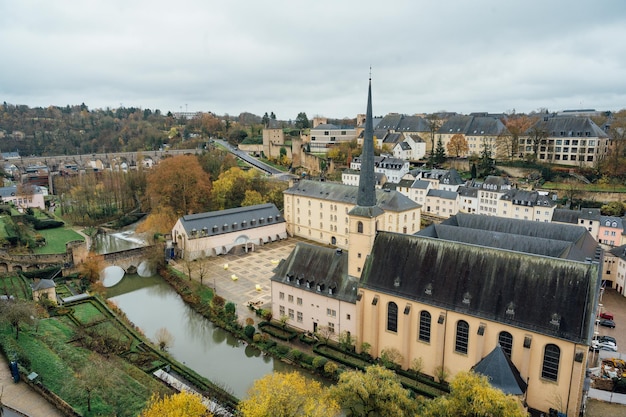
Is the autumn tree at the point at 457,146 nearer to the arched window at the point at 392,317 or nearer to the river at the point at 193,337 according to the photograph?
the river at the point at 193,337

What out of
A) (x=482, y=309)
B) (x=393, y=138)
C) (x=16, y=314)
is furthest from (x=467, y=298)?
(x=393, y=138)

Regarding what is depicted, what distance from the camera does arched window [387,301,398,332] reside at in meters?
28.6

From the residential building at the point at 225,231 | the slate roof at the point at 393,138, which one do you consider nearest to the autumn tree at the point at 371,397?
the residential building at the point at 225,231

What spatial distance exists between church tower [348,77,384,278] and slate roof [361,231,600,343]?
0.84 meters

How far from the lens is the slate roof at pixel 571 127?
2788 inches

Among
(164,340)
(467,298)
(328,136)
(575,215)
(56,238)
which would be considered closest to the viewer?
(467,298)

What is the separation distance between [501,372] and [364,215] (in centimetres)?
1273

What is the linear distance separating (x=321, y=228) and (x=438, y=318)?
33660mm

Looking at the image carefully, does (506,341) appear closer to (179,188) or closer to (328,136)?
(179,188)

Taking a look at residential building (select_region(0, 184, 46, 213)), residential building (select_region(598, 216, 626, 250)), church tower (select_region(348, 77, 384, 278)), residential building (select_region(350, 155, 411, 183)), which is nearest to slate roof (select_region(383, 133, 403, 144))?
residential building (select_region(350, 155, 411, 183))

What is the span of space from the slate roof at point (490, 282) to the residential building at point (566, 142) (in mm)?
56708

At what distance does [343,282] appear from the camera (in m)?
31.8

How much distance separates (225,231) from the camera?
52.9 metres

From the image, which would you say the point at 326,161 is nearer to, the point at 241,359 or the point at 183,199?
the point at 183,199
